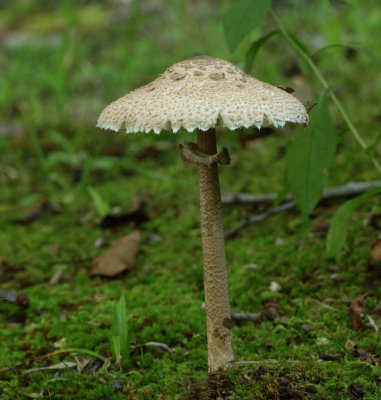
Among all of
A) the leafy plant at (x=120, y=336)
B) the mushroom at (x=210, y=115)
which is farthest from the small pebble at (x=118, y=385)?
the mushroom at (x=210, y=115)

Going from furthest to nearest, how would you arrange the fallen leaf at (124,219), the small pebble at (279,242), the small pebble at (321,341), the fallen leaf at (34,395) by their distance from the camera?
the fallen leaf at (124,219) < the small pebble at (279,242) < the small pebble at (321,341) < the fallen leaf at (34,395)

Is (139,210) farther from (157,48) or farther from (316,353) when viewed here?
(157,48)

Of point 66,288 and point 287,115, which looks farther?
point 66,288

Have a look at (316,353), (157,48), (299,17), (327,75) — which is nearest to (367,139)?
(327,75)

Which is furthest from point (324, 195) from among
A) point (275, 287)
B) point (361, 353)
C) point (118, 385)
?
point (118, 385)

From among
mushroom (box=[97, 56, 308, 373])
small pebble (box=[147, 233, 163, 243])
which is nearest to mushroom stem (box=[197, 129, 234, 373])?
mushroom (box=[97, 56, 308, 373])

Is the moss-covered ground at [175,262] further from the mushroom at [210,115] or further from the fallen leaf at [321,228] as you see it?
the mushroom at [210,115]

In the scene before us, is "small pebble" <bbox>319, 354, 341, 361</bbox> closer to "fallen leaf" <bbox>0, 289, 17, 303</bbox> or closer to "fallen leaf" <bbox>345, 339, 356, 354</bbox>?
"fallen leaf" <bbox>345, 339, 356, 354</bbox>

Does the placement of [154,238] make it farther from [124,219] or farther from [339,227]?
[339,227]
